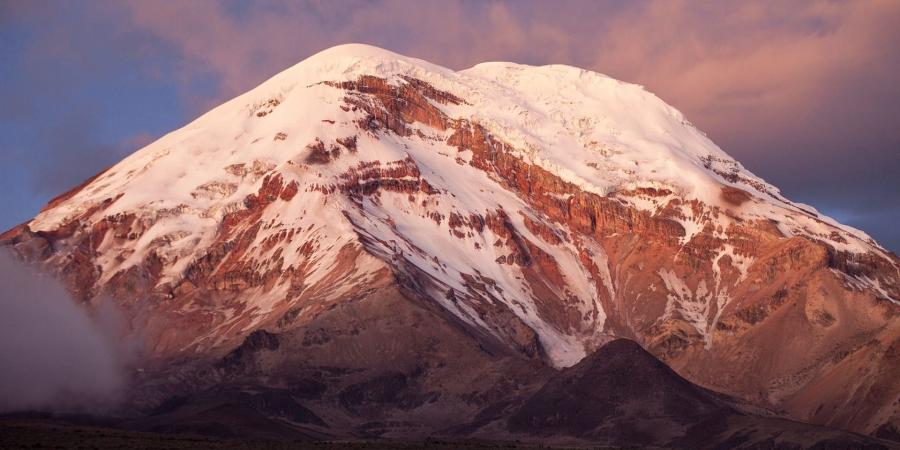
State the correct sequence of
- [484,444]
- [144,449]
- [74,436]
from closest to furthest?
[144,449] → [74,436] → [484,444]

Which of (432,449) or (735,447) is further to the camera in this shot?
(735,447)

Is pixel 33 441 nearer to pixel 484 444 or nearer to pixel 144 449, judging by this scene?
pixel 144 449

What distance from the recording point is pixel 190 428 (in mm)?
192875

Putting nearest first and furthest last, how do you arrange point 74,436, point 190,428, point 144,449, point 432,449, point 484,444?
point 144,449 → point 74,436 → point 432,449 → point 484,444 → point 190,428

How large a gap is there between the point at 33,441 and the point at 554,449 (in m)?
69.1

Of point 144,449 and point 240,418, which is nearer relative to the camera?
point 144,449

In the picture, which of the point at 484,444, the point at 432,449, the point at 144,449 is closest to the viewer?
the point at 144,449

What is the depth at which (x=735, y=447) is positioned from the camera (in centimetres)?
19300

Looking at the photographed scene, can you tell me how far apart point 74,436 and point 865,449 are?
294 feet

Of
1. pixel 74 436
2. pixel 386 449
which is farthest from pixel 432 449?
pixel 74 436

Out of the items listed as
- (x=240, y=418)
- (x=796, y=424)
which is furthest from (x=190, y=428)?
(x=796, y=424)

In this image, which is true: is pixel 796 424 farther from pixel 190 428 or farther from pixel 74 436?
pixel 74 436

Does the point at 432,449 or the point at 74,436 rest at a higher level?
the point at 74,436

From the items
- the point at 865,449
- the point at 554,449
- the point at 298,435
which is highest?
the point at 298,435
